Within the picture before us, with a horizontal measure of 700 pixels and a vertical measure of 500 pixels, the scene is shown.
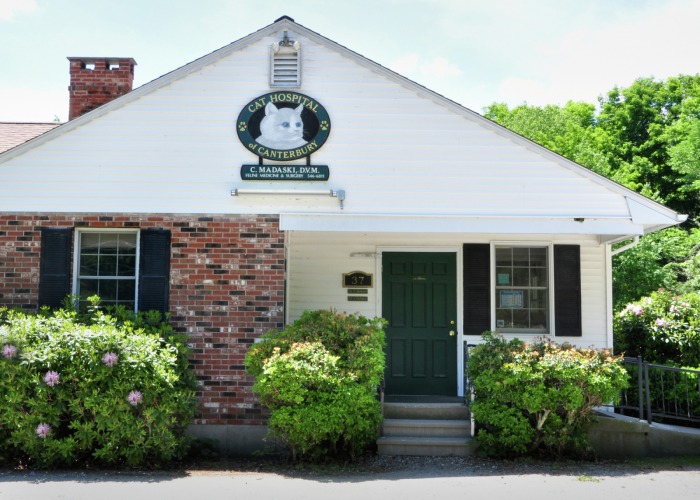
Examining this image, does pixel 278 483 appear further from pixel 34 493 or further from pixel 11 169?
pixel 11 169

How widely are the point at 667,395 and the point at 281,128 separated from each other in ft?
20.8

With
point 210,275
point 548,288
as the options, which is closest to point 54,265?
point 210,275

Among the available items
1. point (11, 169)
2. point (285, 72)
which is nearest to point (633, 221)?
point (285, 72)

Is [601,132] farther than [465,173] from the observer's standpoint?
Yes

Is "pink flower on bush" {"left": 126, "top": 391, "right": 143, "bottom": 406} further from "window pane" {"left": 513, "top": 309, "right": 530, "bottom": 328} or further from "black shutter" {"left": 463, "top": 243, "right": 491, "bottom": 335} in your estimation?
"window pane" {"left": 513, "top": 309, "right": 530, "bottom": 328}

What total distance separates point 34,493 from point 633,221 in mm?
7550

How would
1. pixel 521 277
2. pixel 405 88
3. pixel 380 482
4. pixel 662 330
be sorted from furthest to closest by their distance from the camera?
pixel 662 330 < pixel 521 277 < pixel 405 88 < pixel 380 482

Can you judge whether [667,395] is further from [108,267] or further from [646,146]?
[646,146]

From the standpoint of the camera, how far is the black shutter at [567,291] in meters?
9.84

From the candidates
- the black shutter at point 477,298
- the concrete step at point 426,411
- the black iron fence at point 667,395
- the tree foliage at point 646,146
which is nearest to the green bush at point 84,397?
the concrete step at point 426,411

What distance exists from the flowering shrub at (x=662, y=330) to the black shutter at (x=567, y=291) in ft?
3.25

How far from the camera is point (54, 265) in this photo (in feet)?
29.1

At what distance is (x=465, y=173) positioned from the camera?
9062 millimetres

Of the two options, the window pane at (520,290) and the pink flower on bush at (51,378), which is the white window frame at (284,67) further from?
the pink flower on bush at (51,378)
